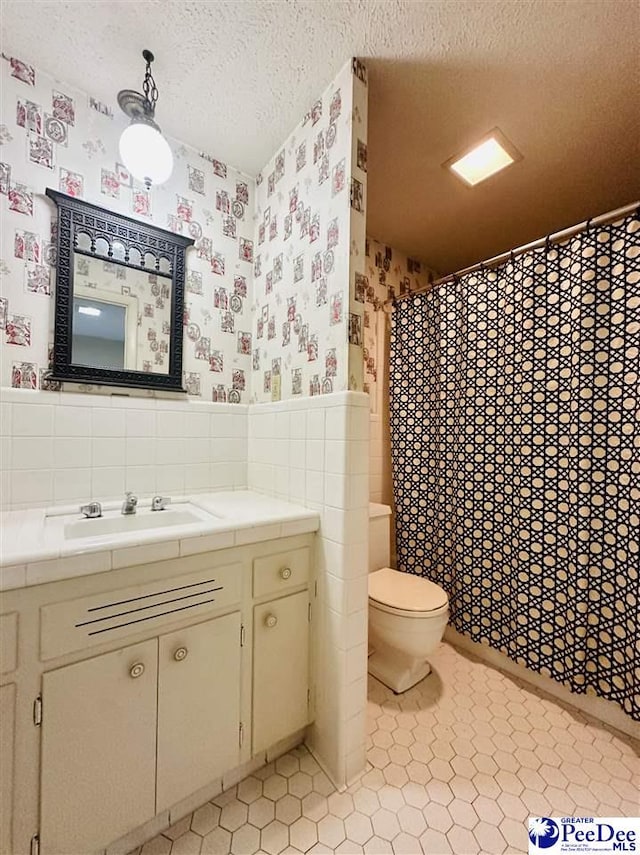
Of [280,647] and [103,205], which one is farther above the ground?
[103,205]

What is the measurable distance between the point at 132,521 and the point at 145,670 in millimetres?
492

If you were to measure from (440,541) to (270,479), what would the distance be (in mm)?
1058

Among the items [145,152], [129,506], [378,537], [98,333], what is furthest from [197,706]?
[145,152]

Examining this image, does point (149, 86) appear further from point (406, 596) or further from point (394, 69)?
point (406, 596)

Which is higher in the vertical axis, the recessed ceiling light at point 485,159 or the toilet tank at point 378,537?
the recessed ceiling light at point 485,159

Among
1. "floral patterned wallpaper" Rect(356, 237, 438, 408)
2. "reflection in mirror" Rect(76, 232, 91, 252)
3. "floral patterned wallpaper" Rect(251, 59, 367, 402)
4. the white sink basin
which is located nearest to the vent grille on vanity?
the white sink basin

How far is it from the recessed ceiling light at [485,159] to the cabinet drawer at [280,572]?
1.82 metres

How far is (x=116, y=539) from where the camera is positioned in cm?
88

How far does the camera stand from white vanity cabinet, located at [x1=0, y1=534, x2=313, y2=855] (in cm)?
78

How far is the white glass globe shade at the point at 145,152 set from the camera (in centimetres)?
117

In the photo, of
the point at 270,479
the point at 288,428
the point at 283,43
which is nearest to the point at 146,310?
the point at 288,428

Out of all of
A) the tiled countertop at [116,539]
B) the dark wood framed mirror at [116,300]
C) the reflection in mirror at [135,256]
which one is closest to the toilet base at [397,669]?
the tiled countertop at [116,539]

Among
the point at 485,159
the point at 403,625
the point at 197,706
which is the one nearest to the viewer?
the point at 197,706

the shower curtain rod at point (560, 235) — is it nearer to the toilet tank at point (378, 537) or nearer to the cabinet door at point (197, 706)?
the toilet tank at point (378, 537)
